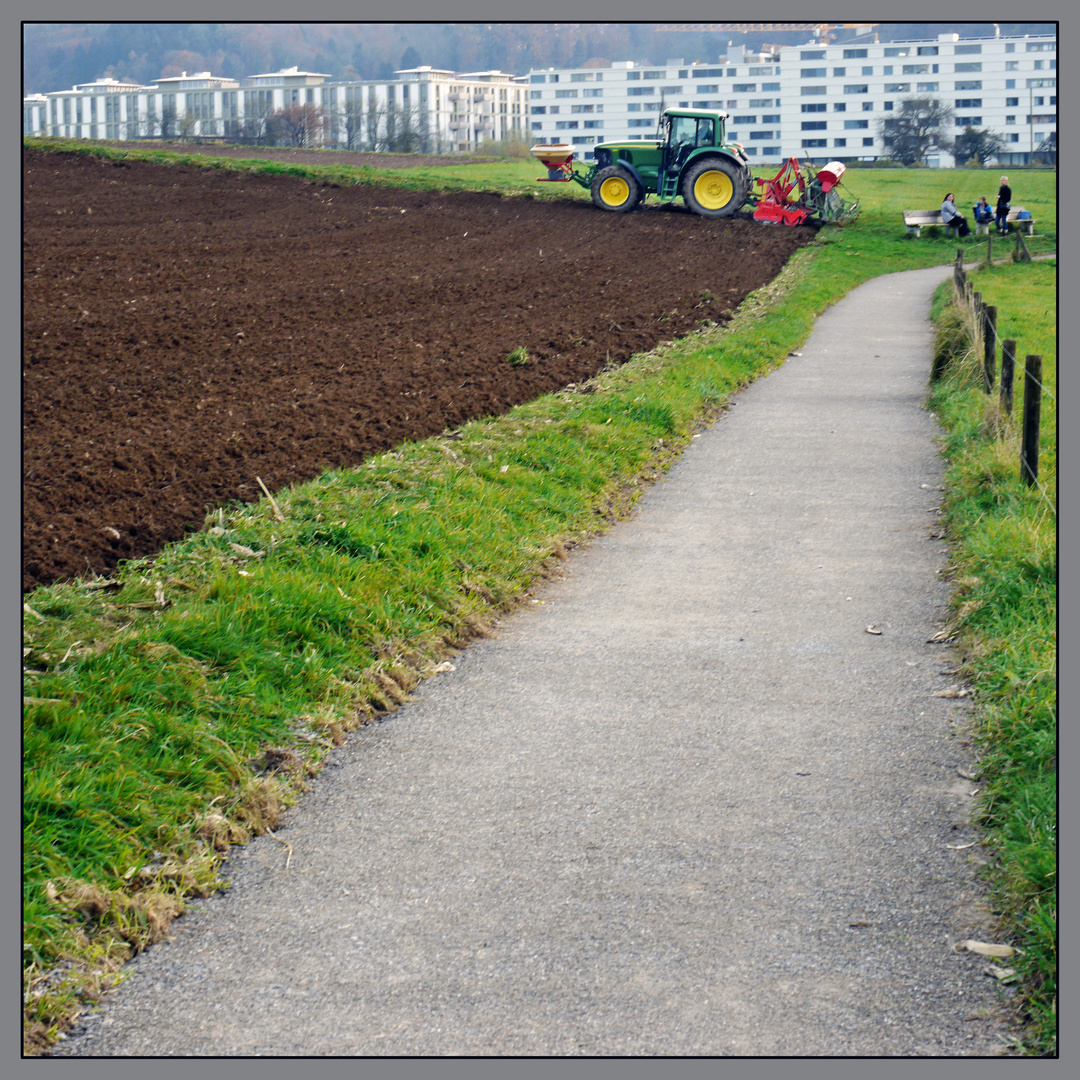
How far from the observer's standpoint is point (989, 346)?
12680mm

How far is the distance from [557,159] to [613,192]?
9.79ft

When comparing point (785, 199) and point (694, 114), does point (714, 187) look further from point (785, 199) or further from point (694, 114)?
point (785, 199)

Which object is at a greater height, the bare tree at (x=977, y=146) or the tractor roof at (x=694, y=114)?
the bare tree at (x=977, y=146)

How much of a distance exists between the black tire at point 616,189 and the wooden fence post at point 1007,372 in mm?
25111

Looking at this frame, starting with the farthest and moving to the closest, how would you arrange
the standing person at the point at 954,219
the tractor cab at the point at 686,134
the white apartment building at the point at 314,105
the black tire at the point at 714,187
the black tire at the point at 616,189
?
the white apartment building at the point at 314,105, the standing person at the point at 954,219, the black tire at the point at 616,189, the black tire at the point at 714,187, the tractor cab at the point at 686,134

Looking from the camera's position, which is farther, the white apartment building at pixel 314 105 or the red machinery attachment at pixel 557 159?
the white apartment building at pixel 314 105

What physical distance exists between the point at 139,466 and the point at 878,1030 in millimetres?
7002

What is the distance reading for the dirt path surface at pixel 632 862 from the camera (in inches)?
130

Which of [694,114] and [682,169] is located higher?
[694,114]

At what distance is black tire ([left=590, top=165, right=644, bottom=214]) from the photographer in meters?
33.6

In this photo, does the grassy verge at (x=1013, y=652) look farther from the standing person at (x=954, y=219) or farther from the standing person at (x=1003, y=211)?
the standing person at (x=954, y=219)

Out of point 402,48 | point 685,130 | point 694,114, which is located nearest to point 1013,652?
point 694,114

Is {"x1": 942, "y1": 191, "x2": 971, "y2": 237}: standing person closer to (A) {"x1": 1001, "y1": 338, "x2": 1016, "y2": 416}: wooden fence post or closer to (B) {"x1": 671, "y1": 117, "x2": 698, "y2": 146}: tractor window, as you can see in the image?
(B) {"x1": 671, "y1": 117, "x2": 698, "y2": 146}: tractor window

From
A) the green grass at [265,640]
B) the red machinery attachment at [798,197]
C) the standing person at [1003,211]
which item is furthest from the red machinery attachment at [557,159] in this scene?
the green grass at [265,640]
